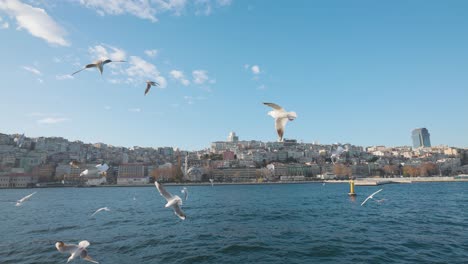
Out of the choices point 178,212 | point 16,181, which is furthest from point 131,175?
point 178,212

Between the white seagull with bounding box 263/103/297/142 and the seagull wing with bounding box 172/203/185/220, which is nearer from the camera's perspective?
the white seagull with bounding box 263/103/297/142

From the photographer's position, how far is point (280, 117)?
3688mm

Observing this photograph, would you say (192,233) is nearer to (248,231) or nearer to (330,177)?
(248,231)

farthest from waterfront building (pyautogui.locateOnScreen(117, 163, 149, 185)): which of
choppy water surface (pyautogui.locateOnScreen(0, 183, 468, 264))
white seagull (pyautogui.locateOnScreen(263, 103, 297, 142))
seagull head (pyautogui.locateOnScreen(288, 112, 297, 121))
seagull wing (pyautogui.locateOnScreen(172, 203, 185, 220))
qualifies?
seagull head (pyautogui.locateOnScreen(288, 112, 297, 121))

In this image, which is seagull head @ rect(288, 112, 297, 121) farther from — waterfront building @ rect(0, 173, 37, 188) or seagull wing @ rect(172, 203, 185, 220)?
waterfront building @ rect(0, 173, 37, 188)

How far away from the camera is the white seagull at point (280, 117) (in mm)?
3596

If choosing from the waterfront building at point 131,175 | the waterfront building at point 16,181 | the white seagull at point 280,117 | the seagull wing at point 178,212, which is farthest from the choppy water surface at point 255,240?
the waterfront building at point 16,181

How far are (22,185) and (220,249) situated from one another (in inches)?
3064

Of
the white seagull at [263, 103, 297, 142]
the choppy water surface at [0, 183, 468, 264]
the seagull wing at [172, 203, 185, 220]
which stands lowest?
the choppy water surface at [0, 183, 468, 264]

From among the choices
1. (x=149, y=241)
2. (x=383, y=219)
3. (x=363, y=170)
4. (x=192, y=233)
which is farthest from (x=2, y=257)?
(x=363, y=170)

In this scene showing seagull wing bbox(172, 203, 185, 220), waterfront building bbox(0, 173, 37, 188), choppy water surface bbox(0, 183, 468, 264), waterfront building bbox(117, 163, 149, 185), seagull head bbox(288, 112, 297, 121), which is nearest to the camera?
seagull head bbox(288, 112, 297, 121)

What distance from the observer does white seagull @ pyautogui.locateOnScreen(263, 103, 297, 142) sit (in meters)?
3.60

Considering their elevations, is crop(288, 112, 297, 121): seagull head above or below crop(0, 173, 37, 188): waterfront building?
above

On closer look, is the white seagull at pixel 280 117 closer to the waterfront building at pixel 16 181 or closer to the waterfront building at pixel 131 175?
the waterfront building at pixel 131 175
